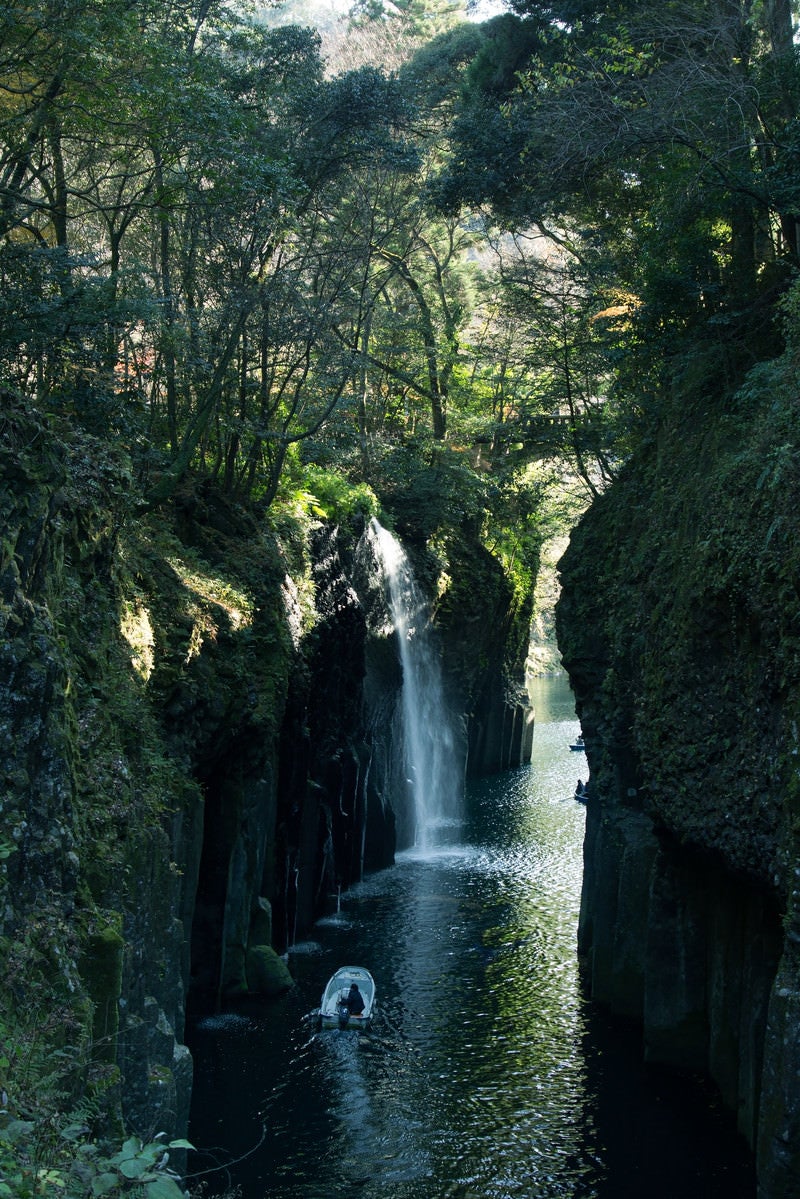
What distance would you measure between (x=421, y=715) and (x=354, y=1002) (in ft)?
65.0

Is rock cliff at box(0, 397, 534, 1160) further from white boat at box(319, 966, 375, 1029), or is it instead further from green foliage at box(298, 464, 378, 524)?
white boat at box(319, 966, 375, 1029)

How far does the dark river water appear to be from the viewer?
14.4 meters

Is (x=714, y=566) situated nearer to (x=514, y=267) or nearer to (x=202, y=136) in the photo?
(x=202, y=136)

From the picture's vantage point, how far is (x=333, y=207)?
94.3ft

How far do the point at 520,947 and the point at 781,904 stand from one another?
37.5 ft

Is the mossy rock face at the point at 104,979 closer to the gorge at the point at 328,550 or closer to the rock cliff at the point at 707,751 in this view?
the gorge at the point at 328,550

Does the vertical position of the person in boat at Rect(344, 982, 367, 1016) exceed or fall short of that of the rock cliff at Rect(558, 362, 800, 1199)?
it falls short

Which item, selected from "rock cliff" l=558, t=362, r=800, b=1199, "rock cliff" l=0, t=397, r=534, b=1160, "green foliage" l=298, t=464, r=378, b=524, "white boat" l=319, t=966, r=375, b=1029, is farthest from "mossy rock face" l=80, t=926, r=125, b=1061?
"green foliage" l=298, t=464, r=378, b=524

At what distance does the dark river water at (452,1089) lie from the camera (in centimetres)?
1441

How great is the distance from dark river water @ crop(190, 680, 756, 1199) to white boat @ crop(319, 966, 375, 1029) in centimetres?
27

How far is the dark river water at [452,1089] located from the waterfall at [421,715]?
1119 cm

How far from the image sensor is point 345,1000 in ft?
63.5

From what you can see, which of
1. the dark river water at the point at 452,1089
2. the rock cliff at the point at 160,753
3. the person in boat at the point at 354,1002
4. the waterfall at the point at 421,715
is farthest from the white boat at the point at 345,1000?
the waterfall at the point at 421,715

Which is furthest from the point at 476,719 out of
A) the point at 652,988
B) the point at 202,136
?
the point at 202,136
